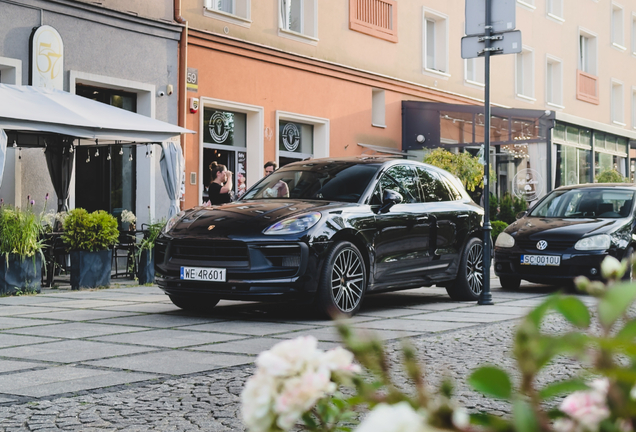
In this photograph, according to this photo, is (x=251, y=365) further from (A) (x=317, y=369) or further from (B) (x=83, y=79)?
(B) (x=83, y=79)

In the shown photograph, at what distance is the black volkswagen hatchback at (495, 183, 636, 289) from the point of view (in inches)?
443

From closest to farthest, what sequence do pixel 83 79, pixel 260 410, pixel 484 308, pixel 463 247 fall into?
pixel 260 410
pixel 484 308
pixel 463 247
pixel 83 79

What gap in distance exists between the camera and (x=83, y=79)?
14977mm

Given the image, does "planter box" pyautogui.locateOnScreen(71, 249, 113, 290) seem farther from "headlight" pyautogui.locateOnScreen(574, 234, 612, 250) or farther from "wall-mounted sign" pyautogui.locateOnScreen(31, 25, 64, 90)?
"headlight" pyautogui.locateOnScreen(574, 234, 612, 250)

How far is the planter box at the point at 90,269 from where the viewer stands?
11656 mm

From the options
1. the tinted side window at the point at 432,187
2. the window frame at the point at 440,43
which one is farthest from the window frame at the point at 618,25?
the tinted side window at the point at 432,187

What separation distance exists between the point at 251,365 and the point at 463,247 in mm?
5046

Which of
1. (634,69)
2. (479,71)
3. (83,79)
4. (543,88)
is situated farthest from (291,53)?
(634,69)

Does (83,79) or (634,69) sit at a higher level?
(634,69)

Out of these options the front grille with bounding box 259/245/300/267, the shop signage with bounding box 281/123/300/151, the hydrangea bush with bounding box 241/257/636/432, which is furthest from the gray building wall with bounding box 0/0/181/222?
the hydrangea bush with bounding box 241/257/636/432

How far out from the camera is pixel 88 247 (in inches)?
463

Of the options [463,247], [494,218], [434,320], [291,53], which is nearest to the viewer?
[434,320]

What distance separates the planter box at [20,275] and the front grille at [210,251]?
3.24 meters

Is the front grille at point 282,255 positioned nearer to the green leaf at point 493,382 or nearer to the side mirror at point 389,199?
the side mirror at point 389,199
